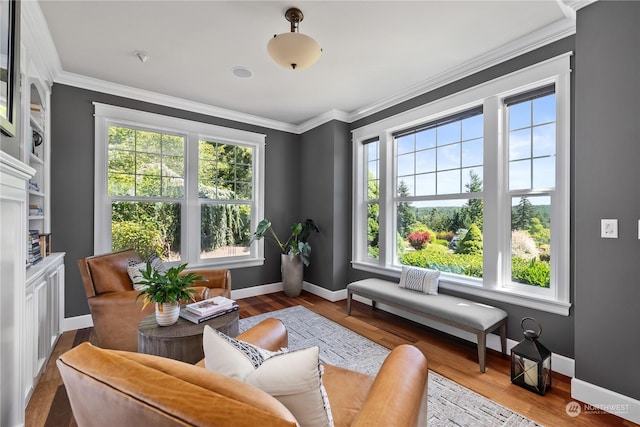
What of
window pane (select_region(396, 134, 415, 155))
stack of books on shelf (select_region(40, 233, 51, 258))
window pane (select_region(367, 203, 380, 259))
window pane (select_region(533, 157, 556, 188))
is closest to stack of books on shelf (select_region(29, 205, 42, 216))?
stack of books on shelf (select_region(40, 233, 51, 258))

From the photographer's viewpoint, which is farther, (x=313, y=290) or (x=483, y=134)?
(x=313, y=290)

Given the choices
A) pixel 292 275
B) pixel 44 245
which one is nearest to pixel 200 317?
pixel 44 245

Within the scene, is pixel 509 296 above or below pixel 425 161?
below

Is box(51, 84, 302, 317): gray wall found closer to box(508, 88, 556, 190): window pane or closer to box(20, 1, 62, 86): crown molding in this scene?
box(20, 1, 62, 86): crown molding

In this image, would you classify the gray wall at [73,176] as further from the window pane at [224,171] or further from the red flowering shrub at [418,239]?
the red flowering shrub at [418,239]

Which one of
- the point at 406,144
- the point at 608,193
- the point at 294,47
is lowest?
the point at 608,193

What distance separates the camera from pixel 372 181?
13.2 ft

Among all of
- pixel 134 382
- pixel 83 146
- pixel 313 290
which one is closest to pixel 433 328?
pixel 313 290

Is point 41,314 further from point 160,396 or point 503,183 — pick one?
point 503,183

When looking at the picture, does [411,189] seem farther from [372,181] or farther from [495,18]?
[495,18]

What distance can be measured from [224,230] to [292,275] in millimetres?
1173

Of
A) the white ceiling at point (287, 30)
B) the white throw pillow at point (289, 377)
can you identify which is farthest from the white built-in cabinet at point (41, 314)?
the white ceiling at point (287, 30)

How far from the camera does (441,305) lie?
2.55m

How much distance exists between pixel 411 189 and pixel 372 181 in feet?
2.18
